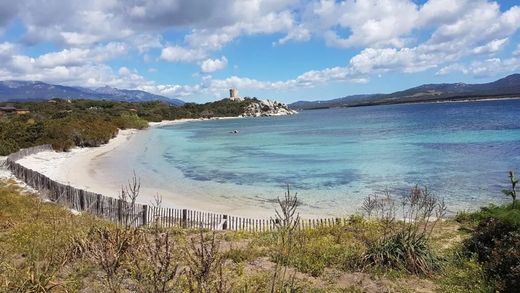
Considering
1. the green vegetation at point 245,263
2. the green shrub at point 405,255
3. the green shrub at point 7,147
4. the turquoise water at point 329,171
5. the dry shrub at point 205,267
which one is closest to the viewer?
the dry shrub at point 205,267

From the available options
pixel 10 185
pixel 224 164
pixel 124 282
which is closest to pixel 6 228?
pixel 124 282

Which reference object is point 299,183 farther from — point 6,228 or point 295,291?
point 295,291

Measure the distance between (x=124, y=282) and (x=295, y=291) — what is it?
152 inches

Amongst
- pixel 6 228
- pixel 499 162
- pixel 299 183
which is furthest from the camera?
pixel 499 162

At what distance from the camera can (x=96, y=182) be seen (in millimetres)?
31422

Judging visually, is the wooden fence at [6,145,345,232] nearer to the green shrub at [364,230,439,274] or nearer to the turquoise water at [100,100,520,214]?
the green shrub at [364,230,439,274]

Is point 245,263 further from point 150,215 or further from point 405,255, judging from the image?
point 150,215

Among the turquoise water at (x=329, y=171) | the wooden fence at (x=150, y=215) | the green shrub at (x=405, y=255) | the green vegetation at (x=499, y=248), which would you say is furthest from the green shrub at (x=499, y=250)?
the turquoise water at (x=329, y=171)

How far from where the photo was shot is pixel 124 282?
929 cm

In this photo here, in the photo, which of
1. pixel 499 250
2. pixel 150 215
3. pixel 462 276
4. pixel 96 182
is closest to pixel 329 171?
pixel 96 182

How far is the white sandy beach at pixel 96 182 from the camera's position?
78.9 ft

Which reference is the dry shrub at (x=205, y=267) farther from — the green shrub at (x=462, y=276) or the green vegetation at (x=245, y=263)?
the green shrub at (x=462, y=276)

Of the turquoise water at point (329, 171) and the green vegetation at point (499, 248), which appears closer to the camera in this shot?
the green vegetation at point (499, 248)

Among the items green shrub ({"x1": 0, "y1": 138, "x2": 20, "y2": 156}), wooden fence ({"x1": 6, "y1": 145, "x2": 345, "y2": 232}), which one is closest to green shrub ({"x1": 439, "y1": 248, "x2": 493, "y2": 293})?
wooden fence ({"x1": 6, "y1": 145, "x2": 345, "y2": 232})
